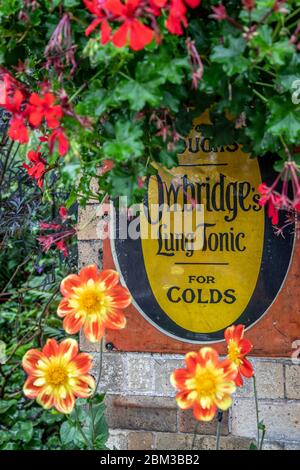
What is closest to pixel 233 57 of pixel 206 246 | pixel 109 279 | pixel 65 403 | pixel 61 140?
pixel 61 140

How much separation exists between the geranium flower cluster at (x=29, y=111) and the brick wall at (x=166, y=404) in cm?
67

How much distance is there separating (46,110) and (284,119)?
43cm

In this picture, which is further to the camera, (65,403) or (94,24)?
(65,403)

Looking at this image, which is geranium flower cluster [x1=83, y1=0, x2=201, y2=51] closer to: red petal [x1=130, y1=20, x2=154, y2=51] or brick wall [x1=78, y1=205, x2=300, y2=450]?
red petal [x1=130, y1=20, x2=154, y2=51]

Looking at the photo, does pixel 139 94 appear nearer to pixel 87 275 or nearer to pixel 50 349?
pixel 87 275

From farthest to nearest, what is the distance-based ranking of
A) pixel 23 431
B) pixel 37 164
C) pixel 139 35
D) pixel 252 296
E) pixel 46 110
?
1. pixel 23 431
2. pixel 252 296
3. pixel 37 164
4. pixel 46 110
5. pixel 139 35

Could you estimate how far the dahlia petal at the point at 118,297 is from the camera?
1.22 metres

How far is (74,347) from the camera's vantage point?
1.22 meters

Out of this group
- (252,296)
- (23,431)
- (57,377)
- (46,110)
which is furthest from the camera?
(23,431)

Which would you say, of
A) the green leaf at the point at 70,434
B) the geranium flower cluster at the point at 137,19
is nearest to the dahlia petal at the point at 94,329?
the green leaf at the point at 70,434

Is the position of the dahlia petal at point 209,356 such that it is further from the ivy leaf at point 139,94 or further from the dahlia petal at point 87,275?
the ivy leaf at point 139,94

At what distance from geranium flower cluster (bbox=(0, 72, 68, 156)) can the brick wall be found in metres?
0.67

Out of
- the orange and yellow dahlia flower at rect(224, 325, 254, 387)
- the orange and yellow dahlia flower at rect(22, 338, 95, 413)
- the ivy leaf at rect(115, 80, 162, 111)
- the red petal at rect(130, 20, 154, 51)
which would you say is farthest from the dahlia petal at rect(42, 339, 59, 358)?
the red petal at rect(130, 20, 154, 51)
